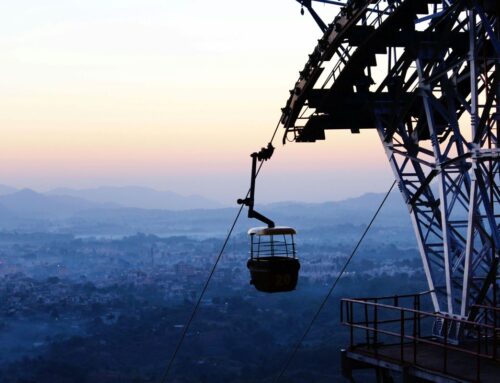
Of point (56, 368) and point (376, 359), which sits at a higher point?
point (376, 359)

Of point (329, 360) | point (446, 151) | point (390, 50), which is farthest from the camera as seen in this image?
point (329, 360)

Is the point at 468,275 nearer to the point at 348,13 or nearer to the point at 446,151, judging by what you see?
the point at 446,151

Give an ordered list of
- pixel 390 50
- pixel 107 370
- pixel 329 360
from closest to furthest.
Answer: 1. pixel 390 50
2. pixel 329 360
3. pixel 107 370

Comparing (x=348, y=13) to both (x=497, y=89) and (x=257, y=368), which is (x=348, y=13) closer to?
(x=497, y=89)

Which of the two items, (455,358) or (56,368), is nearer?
(455,358)

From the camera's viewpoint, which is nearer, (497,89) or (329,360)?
(497,89)

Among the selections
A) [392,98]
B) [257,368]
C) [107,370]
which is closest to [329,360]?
[257,368]

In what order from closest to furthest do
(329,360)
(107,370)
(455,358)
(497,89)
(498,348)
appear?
(455,358) < (498,348) < (497,89) < (329,360) < (107,370)

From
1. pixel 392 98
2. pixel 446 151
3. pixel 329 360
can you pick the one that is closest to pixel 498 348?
pixel 446 151

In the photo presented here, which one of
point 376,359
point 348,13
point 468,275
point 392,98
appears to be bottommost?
point 376,359
